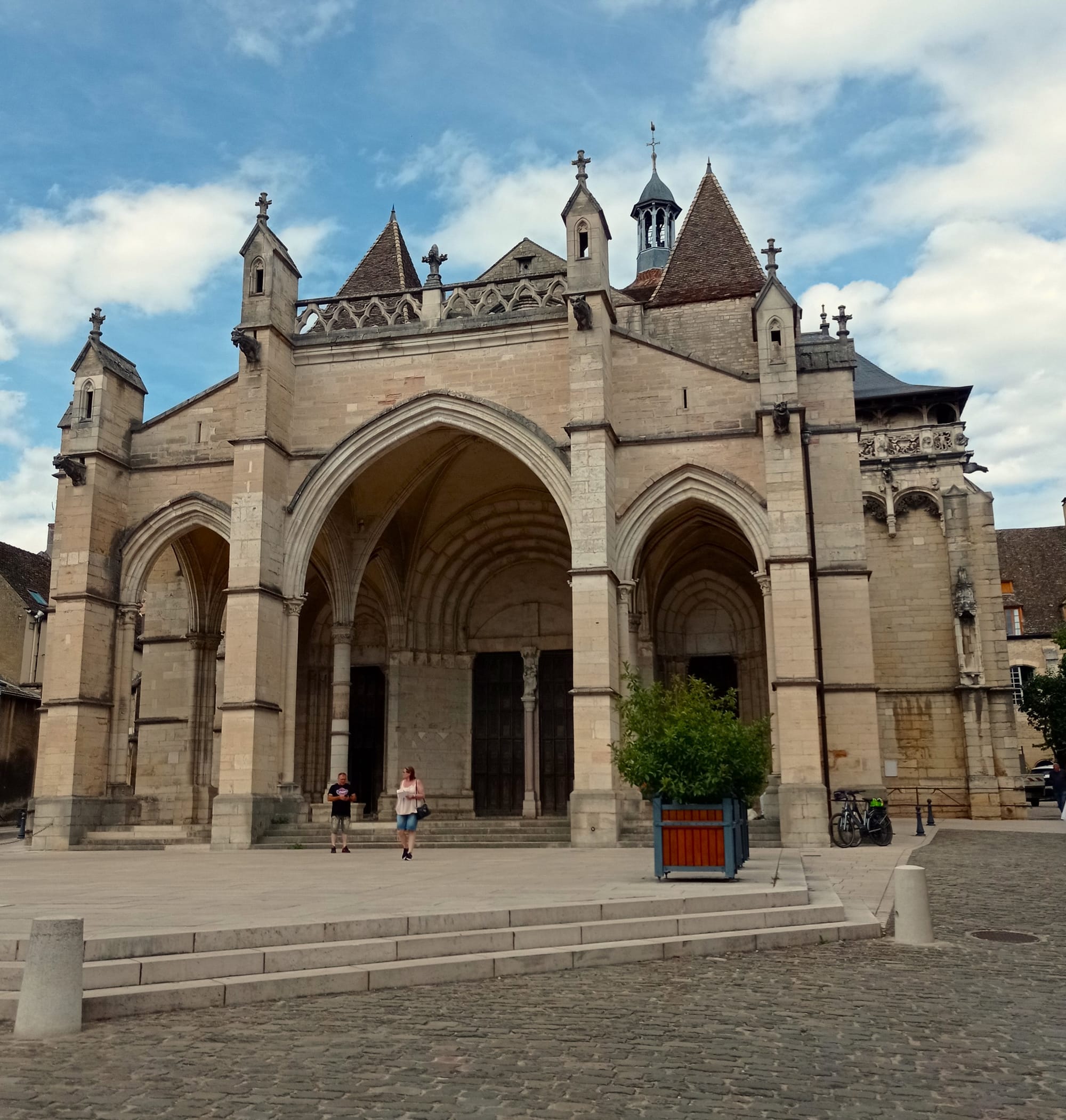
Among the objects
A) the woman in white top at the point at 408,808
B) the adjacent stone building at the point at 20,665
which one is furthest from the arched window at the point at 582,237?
the adjacent stone building at the point at 20,665

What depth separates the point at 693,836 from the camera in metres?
9.31

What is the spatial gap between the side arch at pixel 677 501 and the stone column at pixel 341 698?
555 cm

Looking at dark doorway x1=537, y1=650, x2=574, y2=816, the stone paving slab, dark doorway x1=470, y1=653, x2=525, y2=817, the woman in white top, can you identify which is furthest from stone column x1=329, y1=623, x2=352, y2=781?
the woman in white top

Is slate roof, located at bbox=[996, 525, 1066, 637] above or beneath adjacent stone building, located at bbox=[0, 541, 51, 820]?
above

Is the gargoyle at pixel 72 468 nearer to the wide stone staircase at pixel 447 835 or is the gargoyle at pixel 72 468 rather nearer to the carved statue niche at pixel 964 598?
the wide stone staircase at pixel 447 835

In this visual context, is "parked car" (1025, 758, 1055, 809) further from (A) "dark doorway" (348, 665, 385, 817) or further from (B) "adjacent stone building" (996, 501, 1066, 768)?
(A) "dark doorway" (348, 665, 385, 817)

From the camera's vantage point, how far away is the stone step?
17.9 ft

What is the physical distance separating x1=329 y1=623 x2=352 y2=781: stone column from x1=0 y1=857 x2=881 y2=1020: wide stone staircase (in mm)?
11118

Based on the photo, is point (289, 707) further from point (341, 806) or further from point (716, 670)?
point (716, 670)

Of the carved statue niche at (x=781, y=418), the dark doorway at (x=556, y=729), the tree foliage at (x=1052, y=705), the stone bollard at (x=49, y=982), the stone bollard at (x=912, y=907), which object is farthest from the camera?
the tree foliage at (x=1052, y=705)

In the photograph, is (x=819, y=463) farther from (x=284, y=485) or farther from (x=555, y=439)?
(x=284, y=485)

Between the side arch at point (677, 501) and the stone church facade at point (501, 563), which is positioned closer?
the stone church facade at point (501, 563)

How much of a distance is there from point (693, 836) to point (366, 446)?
33.2ft

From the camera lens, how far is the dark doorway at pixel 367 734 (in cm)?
2195
